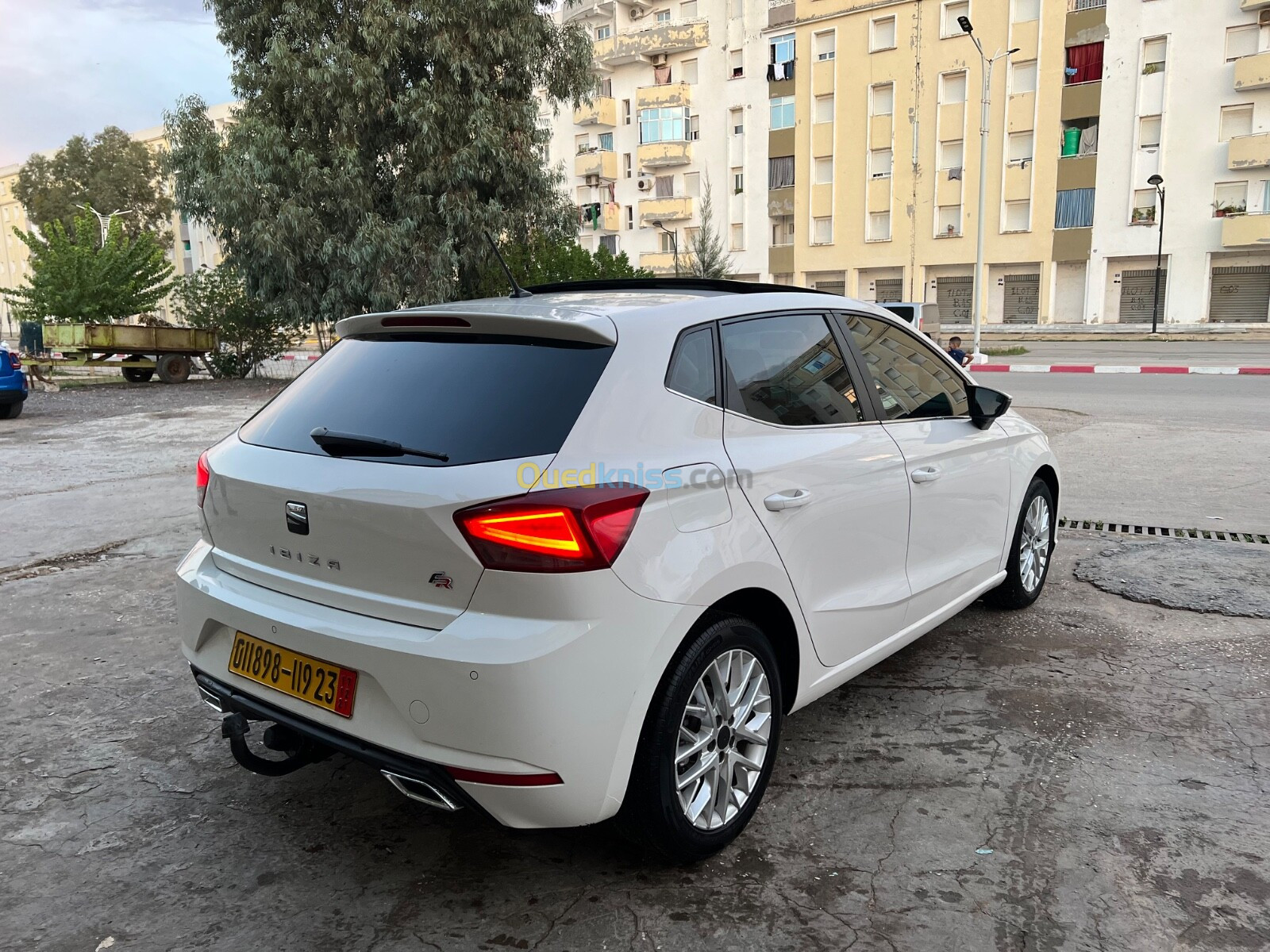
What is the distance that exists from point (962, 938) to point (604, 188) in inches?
2353

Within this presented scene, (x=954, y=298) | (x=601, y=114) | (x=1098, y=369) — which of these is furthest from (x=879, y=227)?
(x=1098, y=369)

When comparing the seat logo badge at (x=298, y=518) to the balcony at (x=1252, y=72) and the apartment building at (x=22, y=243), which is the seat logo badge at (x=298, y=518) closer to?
the balcony at (x=1252, y=72)

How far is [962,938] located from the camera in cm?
246

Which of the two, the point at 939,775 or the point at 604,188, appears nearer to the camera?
the point at 939,775

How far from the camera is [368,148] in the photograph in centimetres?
2030

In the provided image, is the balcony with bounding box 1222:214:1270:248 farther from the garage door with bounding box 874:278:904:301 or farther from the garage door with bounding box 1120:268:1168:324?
the garage door with bounding box 874:278:904:301

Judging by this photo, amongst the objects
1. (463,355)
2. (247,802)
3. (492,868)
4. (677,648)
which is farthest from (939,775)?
(247,802)

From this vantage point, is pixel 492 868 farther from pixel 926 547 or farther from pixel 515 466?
pixel 926 547

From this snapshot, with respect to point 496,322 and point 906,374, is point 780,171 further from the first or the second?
point 496,322

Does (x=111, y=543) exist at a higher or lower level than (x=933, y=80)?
lower

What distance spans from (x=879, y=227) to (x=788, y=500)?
48274 millimetres

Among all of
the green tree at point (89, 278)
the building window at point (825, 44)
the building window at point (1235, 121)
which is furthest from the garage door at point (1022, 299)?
the green tree at point (89, 278)

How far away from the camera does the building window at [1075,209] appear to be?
42438 millimetres

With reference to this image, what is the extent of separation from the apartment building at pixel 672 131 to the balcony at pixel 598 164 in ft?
0.22
